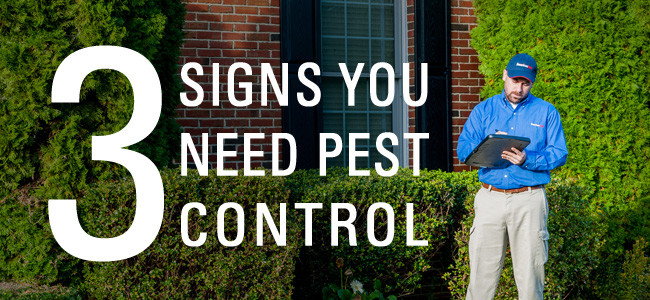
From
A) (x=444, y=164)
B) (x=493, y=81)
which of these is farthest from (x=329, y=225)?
(x=493, y=81)

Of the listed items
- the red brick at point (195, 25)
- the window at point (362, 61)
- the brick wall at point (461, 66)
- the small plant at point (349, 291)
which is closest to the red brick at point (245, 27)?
the red brick at point (195, 25)

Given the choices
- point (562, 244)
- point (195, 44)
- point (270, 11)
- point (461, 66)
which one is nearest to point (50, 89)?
point (195, 44)

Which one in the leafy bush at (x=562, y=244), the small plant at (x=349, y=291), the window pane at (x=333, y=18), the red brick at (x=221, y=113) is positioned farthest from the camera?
the window pane at (x=333, y=18)

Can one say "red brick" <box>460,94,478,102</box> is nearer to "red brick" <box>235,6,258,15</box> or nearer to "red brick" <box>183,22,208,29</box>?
"red brick" <box>235,6,258,15</box>

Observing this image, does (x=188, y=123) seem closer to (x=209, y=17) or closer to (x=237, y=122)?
(x=237, y=122)

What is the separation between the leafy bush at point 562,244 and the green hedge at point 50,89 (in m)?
2.77

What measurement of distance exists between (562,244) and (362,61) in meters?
2.90

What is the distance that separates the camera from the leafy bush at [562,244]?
5453 mm

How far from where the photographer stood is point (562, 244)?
5.52 metres

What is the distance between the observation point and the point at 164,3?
17.8 feet

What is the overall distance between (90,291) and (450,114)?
4228 mm

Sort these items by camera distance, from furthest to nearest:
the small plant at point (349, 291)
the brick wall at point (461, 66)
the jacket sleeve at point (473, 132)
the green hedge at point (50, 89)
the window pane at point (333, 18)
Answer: the brick wall at point (461, 66) < the window pane at point (333, 18) < the small plant at point (349, 291) < the jacket sleeve at point (473, 132) < the green hedge at point (50, 89)

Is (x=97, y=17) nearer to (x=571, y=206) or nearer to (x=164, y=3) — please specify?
(x=164, y=3)

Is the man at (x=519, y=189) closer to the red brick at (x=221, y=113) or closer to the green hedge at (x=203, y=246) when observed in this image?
the green hedge at (x=203, y=246)
